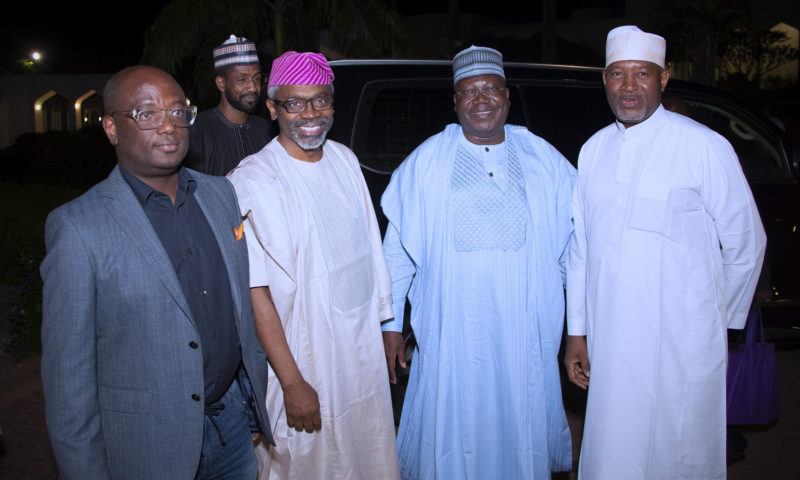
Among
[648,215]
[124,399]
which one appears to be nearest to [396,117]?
[648,215]

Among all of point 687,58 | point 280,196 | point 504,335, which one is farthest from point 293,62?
point 687,58

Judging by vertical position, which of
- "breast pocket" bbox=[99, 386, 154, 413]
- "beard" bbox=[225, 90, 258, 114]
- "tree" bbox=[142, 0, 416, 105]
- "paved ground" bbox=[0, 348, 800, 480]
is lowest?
"paved ground" bbox=[0, 348, 800, 480]

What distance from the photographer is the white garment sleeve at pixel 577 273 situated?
10.4 feet

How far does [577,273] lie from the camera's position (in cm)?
317

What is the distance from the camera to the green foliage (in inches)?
218

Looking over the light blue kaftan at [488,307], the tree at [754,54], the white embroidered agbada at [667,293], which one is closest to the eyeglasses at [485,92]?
the light blue kaftan at [488,307]

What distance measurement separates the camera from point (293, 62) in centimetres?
273

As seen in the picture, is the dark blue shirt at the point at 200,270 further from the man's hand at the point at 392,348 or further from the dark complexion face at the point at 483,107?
the dark complexion face at the point at 483,107

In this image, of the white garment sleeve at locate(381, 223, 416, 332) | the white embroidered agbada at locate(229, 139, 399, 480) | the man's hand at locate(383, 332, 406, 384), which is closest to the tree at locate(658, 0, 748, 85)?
the white garment sleeve at locate(381, 223, 416, 332)

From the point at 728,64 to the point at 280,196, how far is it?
31.4 metres

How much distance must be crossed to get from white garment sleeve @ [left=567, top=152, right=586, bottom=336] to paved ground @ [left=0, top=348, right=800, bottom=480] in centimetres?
107

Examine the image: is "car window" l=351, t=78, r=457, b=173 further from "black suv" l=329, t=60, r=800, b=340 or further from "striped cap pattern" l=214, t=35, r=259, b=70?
"striped cap pattern" l=214, t=35, r=259, b=70

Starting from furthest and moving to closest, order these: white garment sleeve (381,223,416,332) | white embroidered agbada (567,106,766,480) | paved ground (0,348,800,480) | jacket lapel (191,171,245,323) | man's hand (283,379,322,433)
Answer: paved ground (0,348,800,480) < white garment sleeve (381,223,416,332) < white embroidered agbada (567,106,766,480) < man's hand (283,379,322,433) < jacket lapel (191,171,245,323)

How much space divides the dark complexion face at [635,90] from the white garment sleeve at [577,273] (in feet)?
1.28
